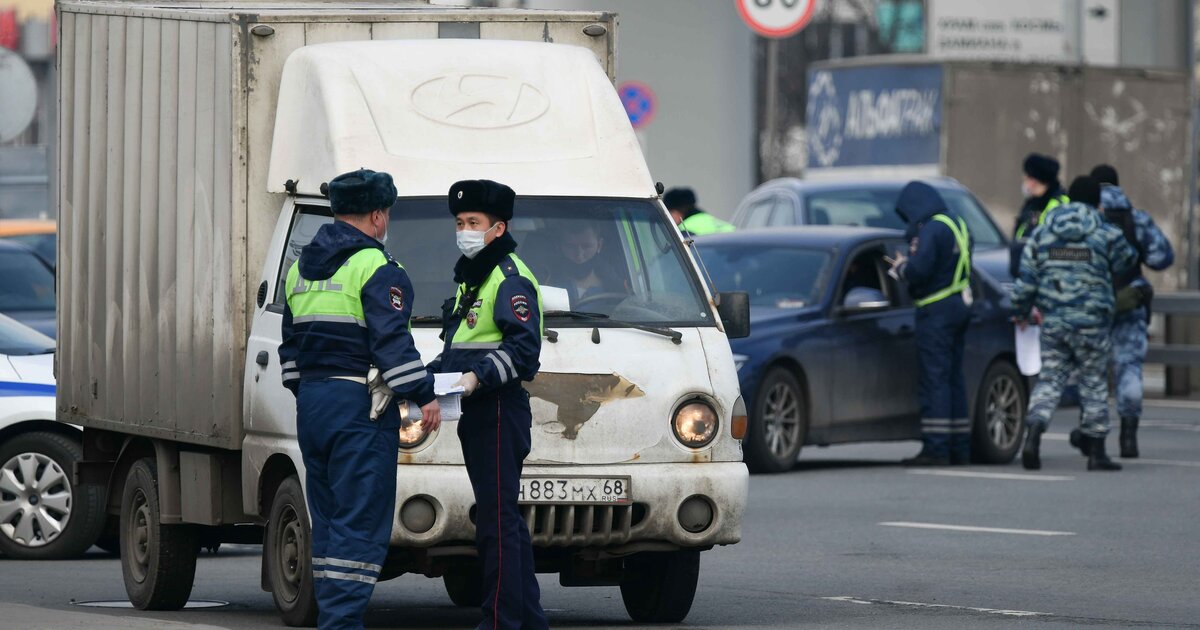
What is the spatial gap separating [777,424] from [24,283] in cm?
620

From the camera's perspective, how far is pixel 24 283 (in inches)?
760

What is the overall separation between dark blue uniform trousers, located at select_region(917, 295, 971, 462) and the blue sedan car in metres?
0.25

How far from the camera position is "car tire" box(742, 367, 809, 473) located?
16.5 m

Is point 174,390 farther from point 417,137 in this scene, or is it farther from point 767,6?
point 767,6

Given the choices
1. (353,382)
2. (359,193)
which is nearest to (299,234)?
(359,193)

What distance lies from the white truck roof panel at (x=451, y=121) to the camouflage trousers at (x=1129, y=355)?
865 cm

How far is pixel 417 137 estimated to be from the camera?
1012 centimetres

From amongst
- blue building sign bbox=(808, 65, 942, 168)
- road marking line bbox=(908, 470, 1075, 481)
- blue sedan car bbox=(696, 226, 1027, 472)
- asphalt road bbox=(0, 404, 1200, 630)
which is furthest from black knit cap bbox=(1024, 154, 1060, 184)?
blue building sign bbox=(808, 65, 942, 168)

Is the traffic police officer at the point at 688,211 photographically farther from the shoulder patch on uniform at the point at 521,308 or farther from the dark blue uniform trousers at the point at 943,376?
the shoulder patch on uniform at the point at 521,308

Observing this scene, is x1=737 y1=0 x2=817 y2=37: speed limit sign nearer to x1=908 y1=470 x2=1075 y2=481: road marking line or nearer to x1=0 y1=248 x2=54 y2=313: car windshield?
x1=0 y1=248 x2=54 y2=313: car windshield

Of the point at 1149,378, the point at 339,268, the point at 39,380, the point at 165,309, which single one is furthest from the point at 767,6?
the point at 339,268

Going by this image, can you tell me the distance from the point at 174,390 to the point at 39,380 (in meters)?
3.00

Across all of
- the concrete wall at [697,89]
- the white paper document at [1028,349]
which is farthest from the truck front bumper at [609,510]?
the concrete wall at [697,89]

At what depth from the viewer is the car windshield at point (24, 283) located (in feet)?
62.5
